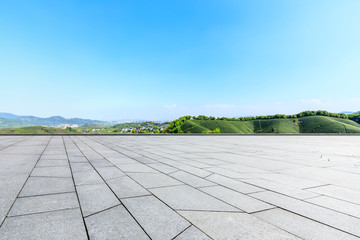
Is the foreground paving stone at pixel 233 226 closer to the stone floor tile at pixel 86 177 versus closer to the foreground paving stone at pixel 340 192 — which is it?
the foreground paving stone at pixel 340 192

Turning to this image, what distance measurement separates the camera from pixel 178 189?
3838 mm

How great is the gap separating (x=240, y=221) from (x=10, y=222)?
9.78 feet

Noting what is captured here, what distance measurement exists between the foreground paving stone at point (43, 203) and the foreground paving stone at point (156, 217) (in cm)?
90

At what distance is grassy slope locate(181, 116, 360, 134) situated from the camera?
117 meters

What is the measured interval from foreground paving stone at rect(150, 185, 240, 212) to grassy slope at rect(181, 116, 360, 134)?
110449 mm

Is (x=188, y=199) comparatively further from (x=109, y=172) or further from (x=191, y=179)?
(x=109, y=172)

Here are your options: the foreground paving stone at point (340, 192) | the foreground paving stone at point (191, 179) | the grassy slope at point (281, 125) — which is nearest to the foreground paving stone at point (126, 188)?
the foreground paving stone at point (191, 179)

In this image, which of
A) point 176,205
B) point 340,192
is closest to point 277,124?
point 340,192

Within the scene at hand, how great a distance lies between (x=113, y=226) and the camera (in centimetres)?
236

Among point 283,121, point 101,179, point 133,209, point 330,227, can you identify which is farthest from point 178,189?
point 283,121

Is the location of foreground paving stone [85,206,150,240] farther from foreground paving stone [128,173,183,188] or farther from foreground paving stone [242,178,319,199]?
foreground paving stone [242,178,319,199]

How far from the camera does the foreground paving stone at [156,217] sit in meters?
2.23

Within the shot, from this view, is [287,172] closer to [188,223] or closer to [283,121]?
[188,223]

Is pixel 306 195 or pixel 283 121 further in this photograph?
pixel 283 121
